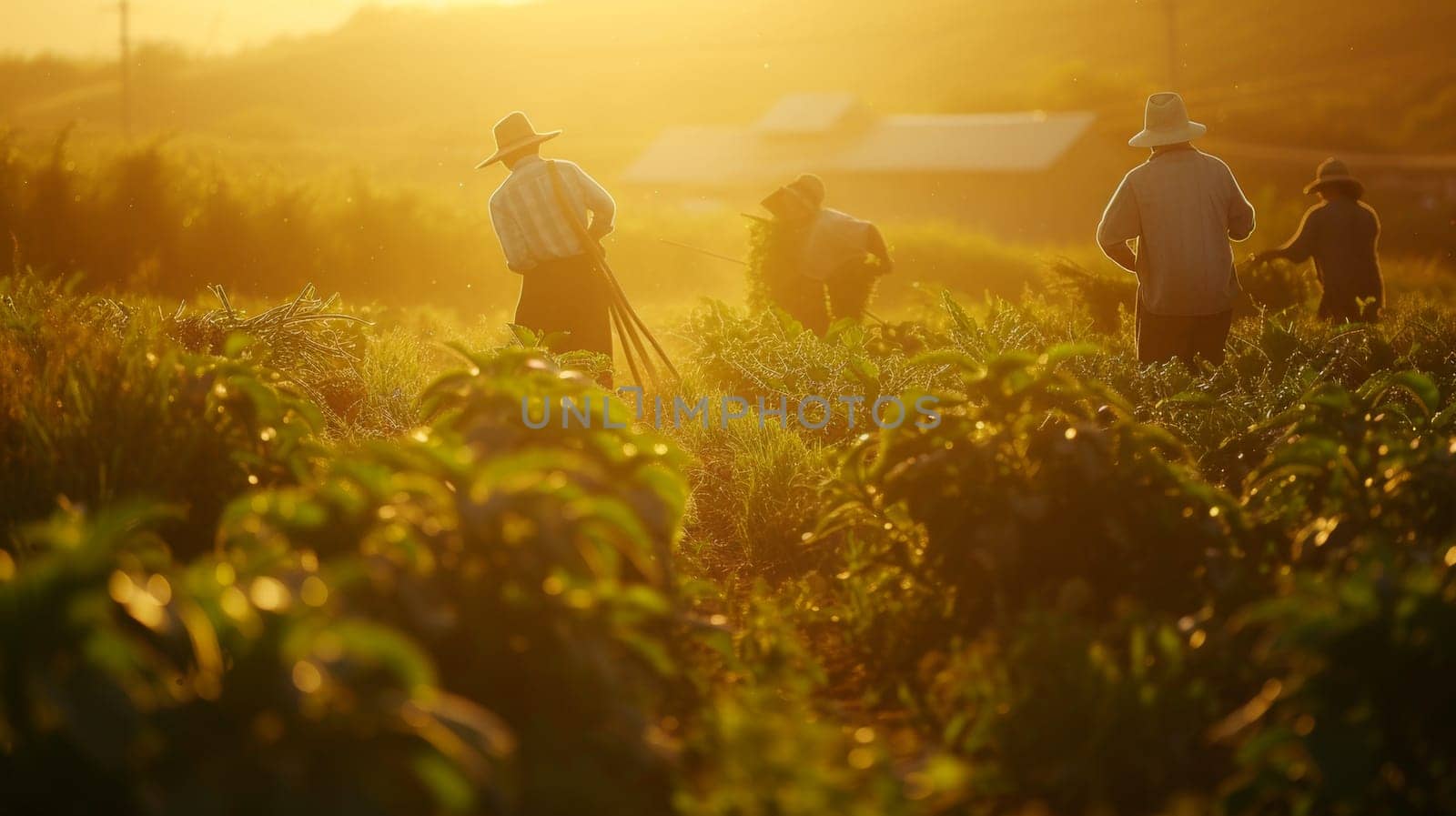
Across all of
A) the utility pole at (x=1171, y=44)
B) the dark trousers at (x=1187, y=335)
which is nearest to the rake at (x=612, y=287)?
the dark trousers at (x=1187, y=335)

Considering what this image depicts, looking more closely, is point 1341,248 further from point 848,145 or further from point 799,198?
point 848,145

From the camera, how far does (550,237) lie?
28.2ft

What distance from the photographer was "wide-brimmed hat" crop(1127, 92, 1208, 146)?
7418mm

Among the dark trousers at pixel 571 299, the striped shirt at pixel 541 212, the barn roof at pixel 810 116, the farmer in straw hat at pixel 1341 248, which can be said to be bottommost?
the barn roof at pixel 810 116

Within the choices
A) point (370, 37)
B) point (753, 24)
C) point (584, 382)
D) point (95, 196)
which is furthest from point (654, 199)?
point (753, 24)

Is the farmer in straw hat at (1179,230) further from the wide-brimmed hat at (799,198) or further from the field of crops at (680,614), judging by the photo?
the wide-brimmed hat at (799,198)

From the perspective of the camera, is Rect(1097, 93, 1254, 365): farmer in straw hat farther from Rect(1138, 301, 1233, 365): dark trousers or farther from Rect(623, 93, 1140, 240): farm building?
Rect(623, 93, 1140, 240): farm building

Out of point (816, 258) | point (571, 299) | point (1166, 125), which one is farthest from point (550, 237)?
point (1166, 125)

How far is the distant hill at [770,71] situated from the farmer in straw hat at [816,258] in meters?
43.0

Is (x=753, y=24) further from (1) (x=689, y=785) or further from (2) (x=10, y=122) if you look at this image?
(1) (x=689, y=785)

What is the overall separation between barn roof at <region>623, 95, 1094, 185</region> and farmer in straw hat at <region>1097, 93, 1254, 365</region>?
38.6 metres

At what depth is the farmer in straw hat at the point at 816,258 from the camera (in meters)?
10.0

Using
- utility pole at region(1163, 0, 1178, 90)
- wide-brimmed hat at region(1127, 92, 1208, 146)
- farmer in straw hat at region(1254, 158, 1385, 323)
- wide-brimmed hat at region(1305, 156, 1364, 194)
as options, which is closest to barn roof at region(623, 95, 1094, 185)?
utility pole at region(1163, 0, 1178, 90)

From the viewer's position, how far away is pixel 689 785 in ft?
9.64
